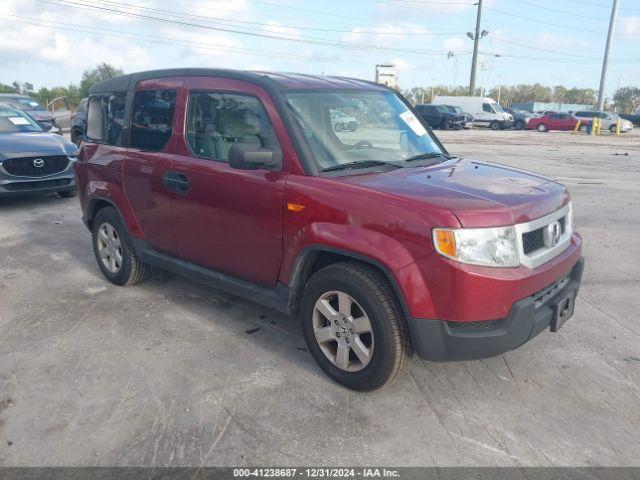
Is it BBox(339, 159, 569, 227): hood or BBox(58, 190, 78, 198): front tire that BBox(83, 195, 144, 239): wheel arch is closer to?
BBox(339, 159, 569, 227): hood

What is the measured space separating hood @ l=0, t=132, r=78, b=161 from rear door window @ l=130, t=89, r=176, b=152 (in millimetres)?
4903

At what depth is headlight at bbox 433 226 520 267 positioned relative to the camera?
2770 mm

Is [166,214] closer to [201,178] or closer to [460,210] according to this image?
[201,178]

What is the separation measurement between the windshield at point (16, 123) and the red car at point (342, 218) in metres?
5.86

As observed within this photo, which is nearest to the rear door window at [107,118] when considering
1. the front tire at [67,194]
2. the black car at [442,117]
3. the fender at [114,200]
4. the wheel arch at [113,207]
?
the fender at [114,200]

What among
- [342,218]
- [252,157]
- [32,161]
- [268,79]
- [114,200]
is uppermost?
[268,79]

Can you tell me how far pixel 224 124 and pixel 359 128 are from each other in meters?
0.98

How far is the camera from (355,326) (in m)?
3.18

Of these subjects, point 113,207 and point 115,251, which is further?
point 115,251

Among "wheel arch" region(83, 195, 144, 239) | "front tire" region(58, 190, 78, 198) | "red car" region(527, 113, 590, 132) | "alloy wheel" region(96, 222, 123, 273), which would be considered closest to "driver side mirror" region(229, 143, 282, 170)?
"wheel arch" region(83, 195, 144, 239)

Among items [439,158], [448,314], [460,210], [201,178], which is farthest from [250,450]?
[439,158]

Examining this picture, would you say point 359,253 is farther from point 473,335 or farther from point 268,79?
point 268,79

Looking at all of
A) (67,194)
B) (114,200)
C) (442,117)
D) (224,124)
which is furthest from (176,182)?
(442,117)

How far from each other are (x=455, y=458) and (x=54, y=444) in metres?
2.09
